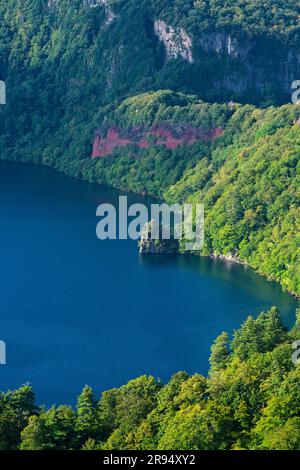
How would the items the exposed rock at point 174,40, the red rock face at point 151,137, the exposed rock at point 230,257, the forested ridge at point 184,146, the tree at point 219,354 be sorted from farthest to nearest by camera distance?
the exposed rock at point 174,40, the red rock face at point 151,137, the exposed rock at point 230,257, the tree at point 219,354, the forested ridge at point 184,146

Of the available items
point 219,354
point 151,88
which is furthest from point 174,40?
point 219,354

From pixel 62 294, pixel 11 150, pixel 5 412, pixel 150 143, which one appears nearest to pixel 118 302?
pixel 62 294

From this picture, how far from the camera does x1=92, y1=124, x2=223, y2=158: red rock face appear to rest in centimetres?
12156

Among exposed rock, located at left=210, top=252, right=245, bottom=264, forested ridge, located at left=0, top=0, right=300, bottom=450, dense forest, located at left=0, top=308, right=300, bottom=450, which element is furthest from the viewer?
exposed rock, located at left=210, top=252, right=245, bottom=264

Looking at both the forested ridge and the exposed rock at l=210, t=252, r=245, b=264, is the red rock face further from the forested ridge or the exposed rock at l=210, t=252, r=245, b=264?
the exposed rock at l=210, t=252, r=245, b=264

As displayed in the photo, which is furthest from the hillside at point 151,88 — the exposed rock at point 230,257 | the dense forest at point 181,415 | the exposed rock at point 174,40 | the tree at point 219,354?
the dense forest at point 181,415

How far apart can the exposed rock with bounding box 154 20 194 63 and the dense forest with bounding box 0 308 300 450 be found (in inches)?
3122

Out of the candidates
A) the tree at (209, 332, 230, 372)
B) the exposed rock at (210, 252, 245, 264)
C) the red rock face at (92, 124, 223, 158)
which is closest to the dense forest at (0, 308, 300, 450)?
the tree at (209, 332, 230, 372)

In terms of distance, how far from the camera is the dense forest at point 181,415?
181 feet

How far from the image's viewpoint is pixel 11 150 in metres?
139

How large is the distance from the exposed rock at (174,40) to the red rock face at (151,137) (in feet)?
44.0

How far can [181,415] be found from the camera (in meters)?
56.9

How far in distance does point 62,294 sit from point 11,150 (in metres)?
55.0

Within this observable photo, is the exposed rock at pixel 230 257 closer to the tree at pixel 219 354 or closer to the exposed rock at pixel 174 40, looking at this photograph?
the tree at pixel 219 354
